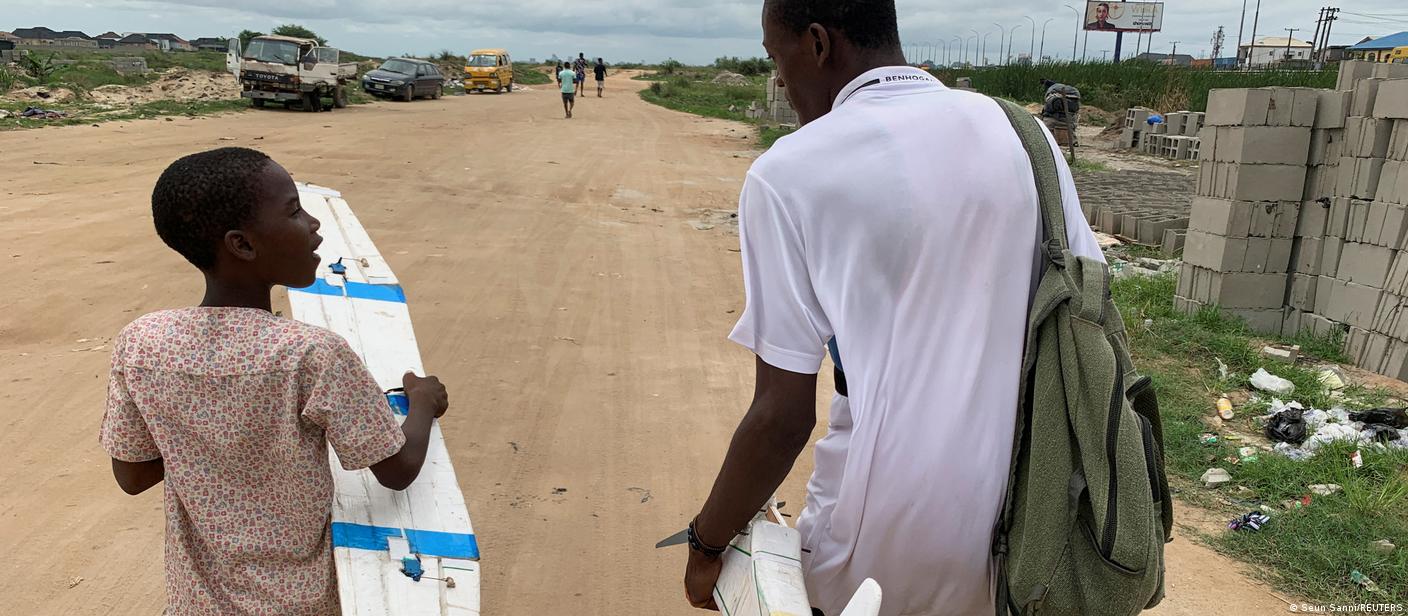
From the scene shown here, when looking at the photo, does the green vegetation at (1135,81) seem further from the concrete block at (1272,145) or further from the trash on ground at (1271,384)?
the trash on ground at (1271,384)

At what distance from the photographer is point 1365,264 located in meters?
5.88

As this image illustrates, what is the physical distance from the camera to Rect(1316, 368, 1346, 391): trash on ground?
5.47 m

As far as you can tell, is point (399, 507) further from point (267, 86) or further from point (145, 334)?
point (267, 86)

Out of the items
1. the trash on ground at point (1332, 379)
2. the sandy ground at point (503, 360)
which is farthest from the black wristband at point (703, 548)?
the trash on ground at point (1332, 379)

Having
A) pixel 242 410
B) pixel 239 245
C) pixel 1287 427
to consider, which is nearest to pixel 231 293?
pixel 239 245

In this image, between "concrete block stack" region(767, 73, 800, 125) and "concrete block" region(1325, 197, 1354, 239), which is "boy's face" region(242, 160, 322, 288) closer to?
"concrete block" region(1325, 197, 1354, 239)

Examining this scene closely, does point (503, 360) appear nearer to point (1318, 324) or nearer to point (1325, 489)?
point (1325, 489)

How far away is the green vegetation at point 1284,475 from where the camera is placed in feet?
11.7

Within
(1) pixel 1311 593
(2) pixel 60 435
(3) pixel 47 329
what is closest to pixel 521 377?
(2) pixel 60 435

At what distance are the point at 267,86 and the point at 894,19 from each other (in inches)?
881

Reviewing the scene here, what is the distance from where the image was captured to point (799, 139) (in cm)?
136

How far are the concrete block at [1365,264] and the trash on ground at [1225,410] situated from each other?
4.70 feet

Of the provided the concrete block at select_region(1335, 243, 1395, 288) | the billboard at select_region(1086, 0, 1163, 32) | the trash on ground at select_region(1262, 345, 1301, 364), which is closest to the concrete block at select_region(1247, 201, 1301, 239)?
the concrete block at select_region(1335, 243, 1395, 288)

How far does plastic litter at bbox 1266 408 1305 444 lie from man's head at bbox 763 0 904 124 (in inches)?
169
